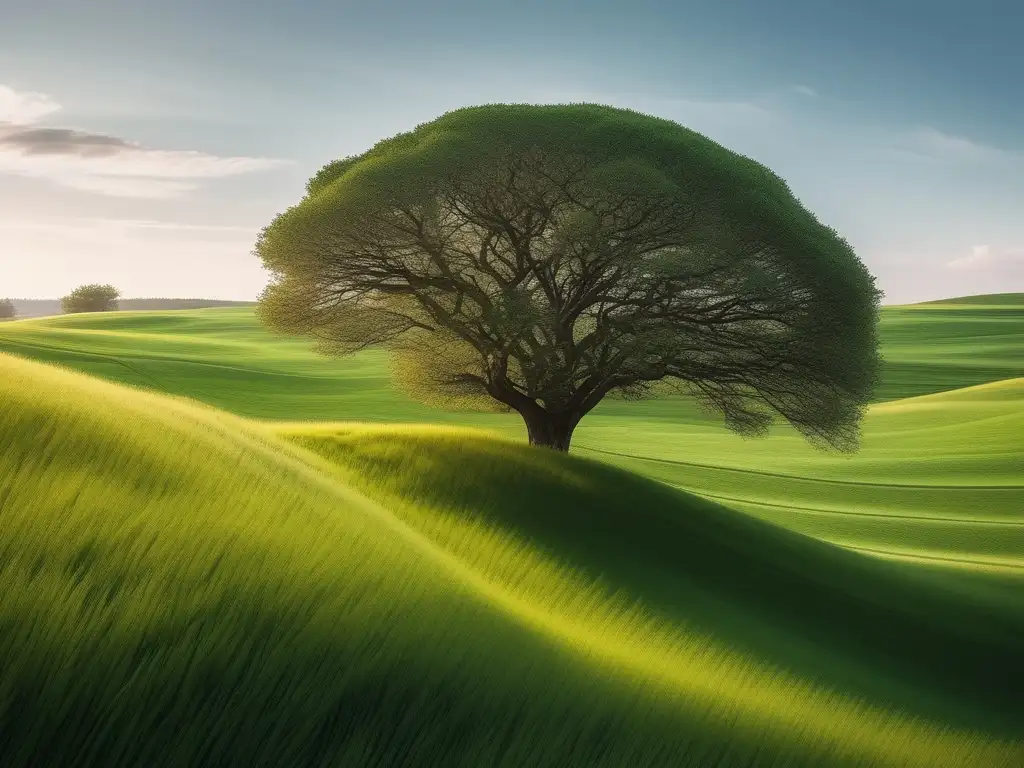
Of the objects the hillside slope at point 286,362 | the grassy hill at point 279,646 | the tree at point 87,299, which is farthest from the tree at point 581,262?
the tree at point 87,299

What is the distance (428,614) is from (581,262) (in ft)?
42.9

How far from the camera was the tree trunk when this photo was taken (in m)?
19.1

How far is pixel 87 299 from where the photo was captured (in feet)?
401

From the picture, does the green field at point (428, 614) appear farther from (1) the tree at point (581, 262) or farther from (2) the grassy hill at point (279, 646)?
(1) the tree at point (581, 262)

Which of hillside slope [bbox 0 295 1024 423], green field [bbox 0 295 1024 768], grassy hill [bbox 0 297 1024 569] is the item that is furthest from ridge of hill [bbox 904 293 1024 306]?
green field [bbox 0 295 1024 768]

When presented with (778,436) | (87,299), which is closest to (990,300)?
(778,436)

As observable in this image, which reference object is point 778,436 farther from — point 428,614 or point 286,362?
point 428,614

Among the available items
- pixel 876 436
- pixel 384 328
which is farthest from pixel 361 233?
pixel 876 436

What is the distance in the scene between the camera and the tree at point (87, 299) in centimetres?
12181

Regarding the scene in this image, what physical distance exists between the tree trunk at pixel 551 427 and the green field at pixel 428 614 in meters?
1.84

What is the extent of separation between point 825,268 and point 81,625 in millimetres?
16419

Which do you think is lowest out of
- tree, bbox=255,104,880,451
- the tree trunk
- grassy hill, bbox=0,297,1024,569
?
grassy hill, bbox=0,297,1024,569

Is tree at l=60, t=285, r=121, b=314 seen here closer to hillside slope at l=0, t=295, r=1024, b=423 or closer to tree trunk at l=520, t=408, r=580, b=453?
hillside slope at l=0, t=295, r=1024, b=423

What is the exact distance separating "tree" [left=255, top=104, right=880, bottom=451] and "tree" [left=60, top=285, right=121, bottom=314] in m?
119
